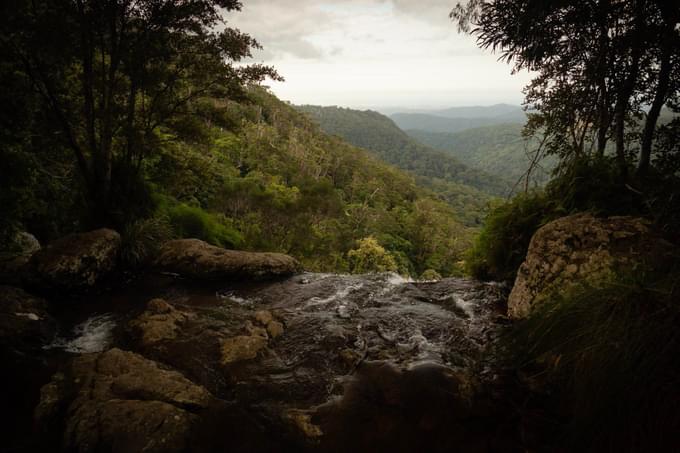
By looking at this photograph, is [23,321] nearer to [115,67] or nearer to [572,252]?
[115,67]

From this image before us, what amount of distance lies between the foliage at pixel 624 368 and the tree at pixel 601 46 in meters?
1.90

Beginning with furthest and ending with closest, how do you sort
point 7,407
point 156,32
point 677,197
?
point 156,32, point 7,407, point 677,197

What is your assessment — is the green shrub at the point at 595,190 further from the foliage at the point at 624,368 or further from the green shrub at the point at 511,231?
the foliage at the point at 624,368

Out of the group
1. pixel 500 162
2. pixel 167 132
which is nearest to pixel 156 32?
pixel 167 132

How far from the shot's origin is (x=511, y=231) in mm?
6676

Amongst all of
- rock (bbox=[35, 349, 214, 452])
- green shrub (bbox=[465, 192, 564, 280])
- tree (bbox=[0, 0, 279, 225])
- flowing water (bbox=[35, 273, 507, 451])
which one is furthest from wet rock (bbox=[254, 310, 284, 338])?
tree (bbox=[0, 0, 279, 225])

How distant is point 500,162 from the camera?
164 m

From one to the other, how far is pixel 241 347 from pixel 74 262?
4.33 meters

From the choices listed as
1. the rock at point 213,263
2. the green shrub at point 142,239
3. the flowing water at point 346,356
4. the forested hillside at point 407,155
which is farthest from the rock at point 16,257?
the forested hillside at point 407,155

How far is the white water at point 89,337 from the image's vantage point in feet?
16.0

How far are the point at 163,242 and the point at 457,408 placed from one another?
800 cm

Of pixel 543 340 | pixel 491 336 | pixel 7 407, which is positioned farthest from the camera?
pixel 491 336

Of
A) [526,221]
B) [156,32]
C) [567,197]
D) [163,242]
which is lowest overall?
[163,242]

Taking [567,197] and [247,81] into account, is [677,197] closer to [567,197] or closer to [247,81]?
[567,197]
